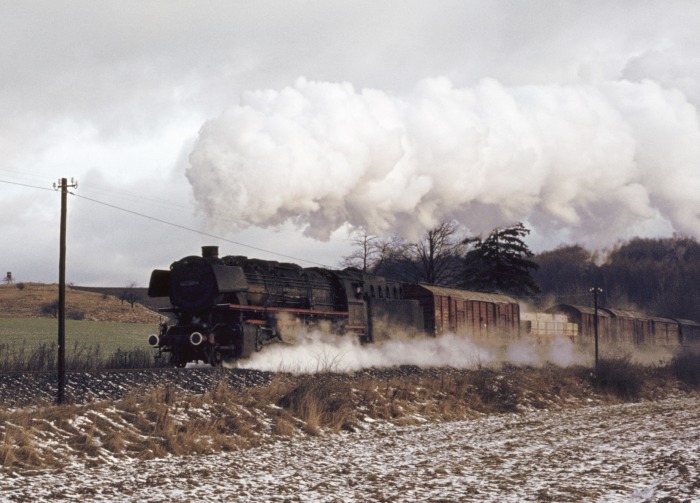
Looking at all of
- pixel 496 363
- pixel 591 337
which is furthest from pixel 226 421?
pixel 591 337

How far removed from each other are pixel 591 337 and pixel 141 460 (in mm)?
41939

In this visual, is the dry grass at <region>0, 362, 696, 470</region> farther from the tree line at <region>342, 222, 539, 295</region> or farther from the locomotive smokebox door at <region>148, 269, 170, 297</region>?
the tree line at <region>342, 222, 539, 295</region>

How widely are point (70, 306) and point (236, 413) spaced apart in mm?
54282

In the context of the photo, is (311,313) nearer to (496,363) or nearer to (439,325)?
(439,325)

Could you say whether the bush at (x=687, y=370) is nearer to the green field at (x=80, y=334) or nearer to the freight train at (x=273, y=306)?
the freight train at (x=273, y=306)

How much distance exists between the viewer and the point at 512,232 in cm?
6625

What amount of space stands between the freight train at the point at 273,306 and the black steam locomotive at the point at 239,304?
0.10 ft

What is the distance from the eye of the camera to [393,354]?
28203 mm

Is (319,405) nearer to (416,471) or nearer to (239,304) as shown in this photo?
(416,471)

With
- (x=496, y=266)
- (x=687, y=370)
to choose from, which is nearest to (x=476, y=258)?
(x=496, y=266)

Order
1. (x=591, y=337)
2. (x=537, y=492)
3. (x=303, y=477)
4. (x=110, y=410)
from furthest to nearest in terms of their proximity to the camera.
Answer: (x=591, y=337) → (x=110, y=410) → (x=303, y=477) → (x=537, y=492)

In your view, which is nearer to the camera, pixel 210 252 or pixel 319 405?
pixel 319 405

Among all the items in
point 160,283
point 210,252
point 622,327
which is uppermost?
point 210,252

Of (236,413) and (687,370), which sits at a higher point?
(236,413)
